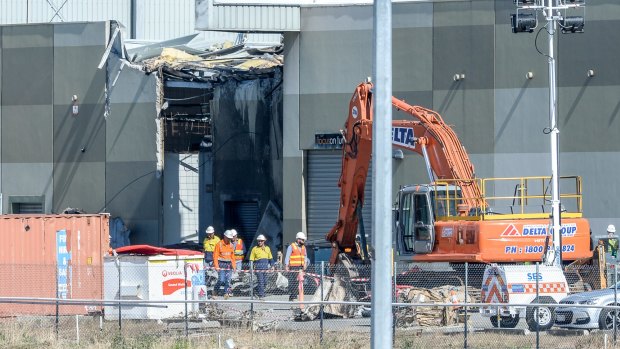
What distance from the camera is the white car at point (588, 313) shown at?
20.1 meters

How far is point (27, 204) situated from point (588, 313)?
2173cm

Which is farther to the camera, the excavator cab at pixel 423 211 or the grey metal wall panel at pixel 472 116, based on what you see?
the grey metal wall panel at pixel 472 116

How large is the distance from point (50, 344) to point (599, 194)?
1731 centimetres

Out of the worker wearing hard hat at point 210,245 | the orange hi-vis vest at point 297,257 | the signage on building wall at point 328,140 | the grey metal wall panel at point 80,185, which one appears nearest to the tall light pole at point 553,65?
the orange hi-vis vest at point 297,257

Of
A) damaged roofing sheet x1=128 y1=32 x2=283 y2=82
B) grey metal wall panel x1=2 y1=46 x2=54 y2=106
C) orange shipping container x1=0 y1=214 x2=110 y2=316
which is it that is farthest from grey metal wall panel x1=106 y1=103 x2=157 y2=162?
orange shipping container x1=0 y1=214 x2=110 y2=316

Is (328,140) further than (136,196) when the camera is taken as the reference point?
No

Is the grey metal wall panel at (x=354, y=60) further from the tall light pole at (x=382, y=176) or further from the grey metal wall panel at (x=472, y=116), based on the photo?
the tall light pole at (x=382, y=176)

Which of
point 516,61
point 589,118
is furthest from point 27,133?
point 589,118

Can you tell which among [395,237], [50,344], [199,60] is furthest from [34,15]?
[50,344]

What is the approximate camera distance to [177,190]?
125 ft

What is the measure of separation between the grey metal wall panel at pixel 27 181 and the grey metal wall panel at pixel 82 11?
442 inches

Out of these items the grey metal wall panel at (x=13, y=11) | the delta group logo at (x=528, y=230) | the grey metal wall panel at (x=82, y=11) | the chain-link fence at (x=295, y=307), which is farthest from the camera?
the grey metal wall panel at (x=13, y=11)

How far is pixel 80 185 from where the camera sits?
36.3 m

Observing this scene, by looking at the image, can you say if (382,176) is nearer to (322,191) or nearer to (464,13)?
(464,13)
